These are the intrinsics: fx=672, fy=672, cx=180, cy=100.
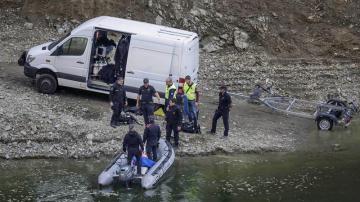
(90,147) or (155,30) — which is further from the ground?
(155,30)

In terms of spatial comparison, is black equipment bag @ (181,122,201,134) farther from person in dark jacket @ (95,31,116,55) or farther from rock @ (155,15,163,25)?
rock @ (155,15,163,25)

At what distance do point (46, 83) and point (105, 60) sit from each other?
203 cm

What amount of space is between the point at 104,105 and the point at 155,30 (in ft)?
9.56

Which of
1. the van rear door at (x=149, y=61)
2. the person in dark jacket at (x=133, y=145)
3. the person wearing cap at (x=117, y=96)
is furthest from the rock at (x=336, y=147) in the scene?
the person in dark jacket at (x=133, y=145)

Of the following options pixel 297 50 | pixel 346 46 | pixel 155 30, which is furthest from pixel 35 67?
pixel 346 46

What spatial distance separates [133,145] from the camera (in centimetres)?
1681

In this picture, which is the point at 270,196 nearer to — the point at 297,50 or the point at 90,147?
the point at 90,147

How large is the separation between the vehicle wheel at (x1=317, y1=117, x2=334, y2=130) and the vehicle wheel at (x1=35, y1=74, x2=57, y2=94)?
871cm

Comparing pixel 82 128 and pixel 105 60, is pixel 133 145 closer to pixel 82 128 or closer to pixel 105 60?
pixel 82 128

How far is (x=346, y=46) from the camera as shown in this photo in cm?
2766

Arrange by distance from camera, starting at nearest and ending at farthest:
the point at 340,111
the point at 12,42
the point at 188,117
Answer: the point at 188,117, the point at 340,111, the point at 12,42

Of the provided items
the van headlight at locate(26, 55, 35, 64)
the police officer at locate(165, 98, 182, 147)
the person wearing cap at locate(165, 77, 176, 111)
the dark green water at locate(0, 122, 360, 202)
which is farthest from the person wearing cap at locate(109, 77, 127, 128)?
the van headlight at locate(26, 55, 35, 64)

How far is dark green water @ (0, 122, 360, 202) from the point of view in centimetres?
1642

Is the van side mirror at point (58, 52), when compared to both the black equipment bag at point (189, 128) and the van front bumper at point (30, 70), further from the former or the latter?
the black equipment bag at point (189, 128)
